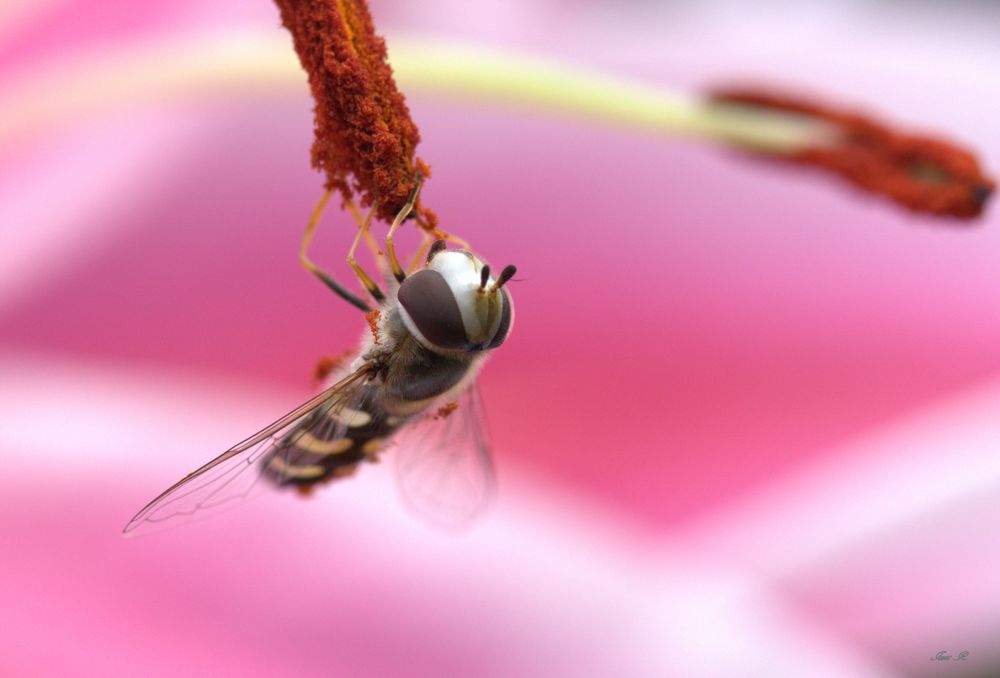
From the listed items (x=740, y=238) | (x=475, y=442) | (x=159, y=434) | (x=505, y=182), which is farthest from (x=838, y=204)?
(x=159, y=434)

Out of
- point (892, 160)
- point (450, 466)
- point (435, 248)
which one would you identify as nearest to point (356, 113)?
point (435, 248)

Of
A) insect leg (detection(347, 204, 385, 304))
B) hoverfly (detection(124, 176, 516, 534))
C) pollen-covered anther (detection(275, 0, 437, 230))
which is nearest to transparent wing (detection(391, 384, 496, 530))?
hoverfly (detection(124, 176, 516, 534))

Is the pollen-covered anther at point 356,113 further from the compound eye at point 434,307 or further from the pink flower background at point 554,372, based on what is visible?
the pink flower background at point 554,372

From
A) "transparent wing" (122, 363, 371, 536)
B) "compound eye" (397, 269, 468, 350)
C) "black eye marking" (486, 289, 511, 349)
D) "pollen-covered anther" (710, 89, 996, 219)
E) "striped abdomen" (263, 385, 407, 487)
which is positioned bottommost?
"transparent wing" (122, 363, 371, 536)

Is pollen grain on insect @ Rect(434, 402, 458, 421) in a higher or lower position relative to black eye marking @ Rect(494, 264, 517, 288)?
lower

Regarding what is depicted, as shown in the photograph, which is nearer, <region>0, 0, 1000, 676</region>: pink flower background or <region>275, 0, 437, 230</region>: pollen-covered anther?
<region>275, 0, 437, 230</region>: pollen-covered anther

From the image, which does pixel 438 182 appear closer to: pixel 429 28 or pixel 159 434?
pixel 429 28

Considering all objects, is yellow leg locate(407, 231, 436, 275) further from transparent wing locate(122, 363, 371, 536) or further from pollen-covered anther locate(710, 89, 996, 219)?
pollen-covered anther locate(710, 89, 996, 219)

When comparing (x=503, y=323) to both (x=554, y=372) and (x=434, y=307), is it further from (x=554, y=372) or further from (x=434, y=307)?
(x=554, y=372)
